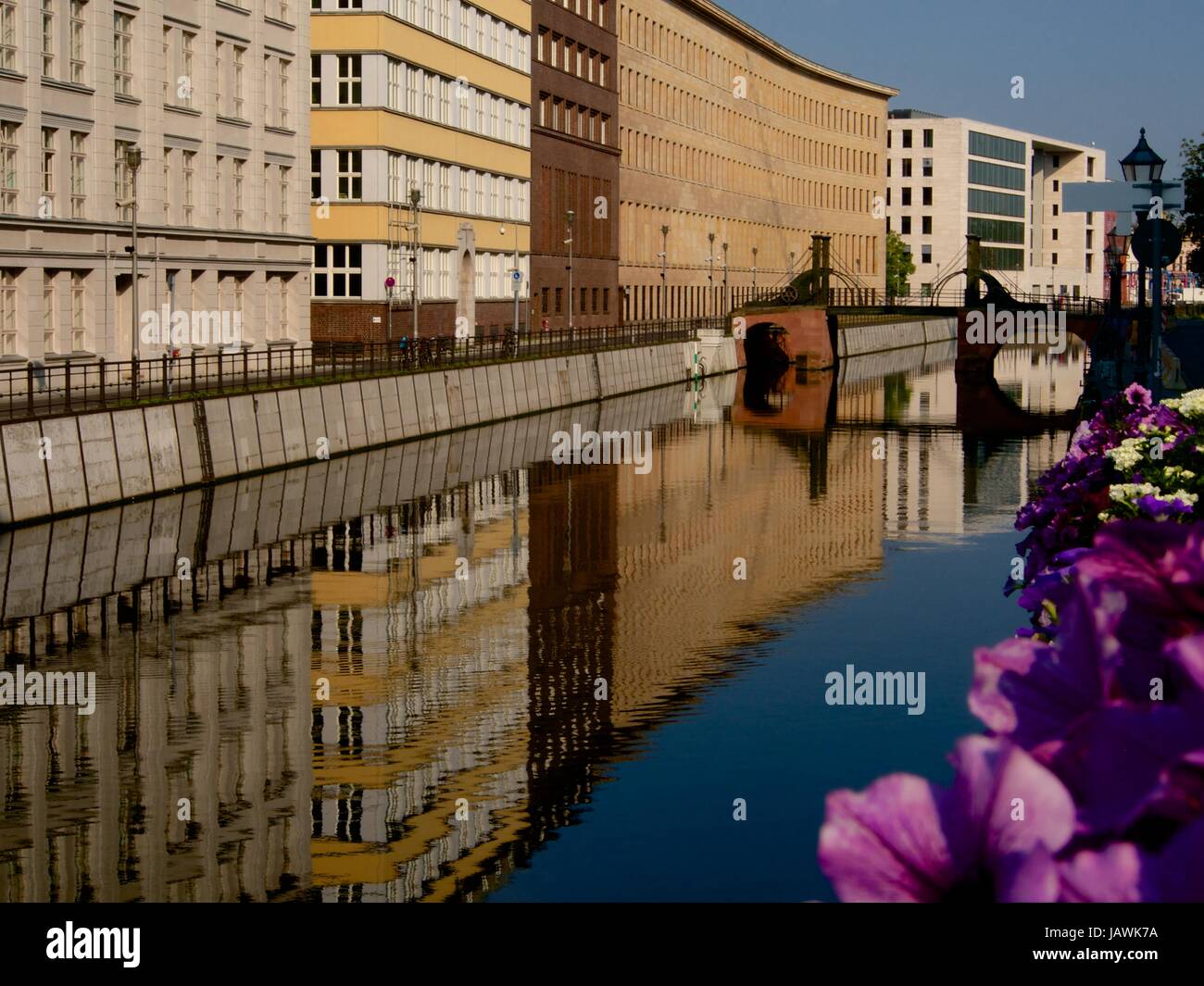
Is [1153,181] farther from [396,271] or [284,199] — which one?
[396,271]

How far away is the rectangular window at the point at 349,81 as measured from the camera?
79688mm

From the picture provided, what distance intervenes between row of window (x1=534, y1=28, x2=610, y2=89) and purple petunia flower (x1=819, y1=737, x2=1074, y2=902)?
10573 cm

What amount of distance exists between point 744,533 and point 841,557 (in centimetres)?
470

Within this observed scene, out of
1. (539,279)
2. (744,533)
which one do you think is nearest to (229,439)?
(744,533)

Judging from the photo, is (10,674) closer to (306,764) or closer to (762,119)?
(306,764)

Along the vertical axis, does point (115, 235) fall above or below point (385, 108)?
below

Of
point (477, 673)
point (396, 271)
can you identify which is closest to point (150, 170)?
point (396, 271)

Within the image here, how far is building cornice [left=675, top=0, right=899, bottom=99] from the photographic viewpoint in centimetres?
13512

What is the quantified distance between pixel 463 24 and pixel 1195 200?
33.1 meters

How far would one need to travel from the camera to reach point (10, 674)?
28828mm

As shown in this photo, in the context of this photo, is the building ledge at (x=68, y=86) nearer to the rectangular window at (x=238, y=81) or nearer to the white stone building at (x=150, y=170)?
the white stone building at (x=150, y=170)

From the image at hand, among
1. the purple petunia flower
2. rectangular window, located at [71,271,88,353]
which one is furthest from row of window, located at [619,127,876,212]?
the purple petunia flower

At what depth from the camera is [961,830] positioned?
6.61 ft

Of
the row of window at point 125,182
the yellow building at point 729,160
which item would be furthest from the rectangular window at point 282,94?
the yellow building at point 729,160
